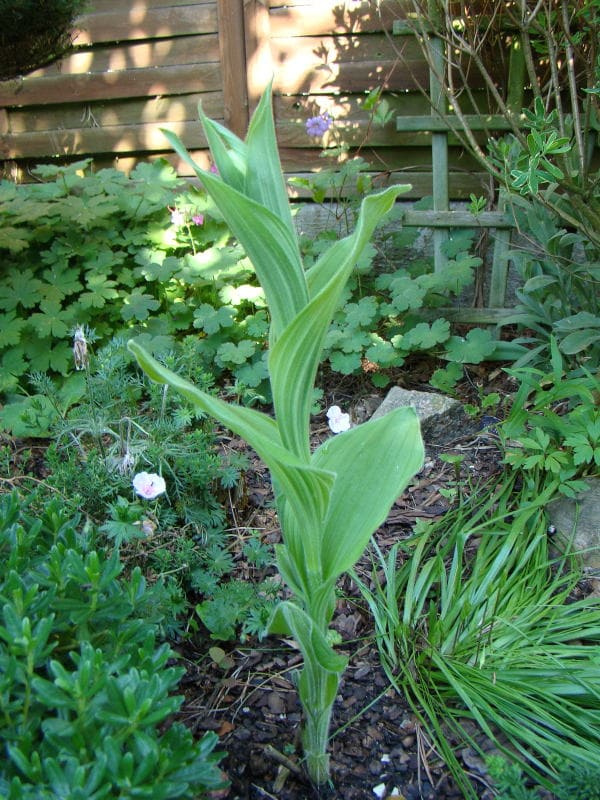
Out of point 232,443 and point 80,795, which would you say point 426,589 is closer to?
point 232,443

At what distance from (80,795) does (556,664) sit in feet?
3.91

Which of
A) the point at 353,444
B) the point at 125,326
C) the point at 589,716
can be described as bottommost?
the point at 589,716

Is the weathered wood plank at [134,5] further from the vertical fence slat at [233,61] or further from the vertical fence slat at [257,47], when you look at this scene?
the vertical fence slat at [257,47]

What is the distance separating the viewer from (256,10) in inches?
146

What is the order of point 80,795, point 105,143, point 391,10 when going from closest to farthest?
point 80,795
point 391,10
point 105,143

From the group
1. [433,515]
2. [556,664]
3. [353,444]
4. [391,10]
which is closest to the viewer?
[353,444]

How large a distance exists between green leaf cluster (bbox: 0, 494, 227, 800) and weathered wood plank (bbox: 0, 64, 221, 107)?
343 cm

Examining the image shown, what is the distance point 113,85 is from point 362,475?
3.79 m

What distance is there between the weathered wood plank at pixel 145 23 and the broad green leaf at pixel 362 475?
3448mm

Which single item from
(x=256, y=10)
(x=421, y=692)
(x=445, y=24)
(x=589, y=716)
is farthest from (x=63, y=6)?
(x=589, y=716)

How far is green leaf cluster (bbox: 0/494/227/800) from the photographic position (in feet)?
3.18

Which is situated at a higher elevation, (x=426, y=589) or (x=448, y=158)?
(x=448, y=158)

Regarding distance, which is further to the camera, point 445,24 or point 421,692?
point 445,24

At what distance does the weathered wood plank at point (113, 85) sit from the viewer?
13.1ft
